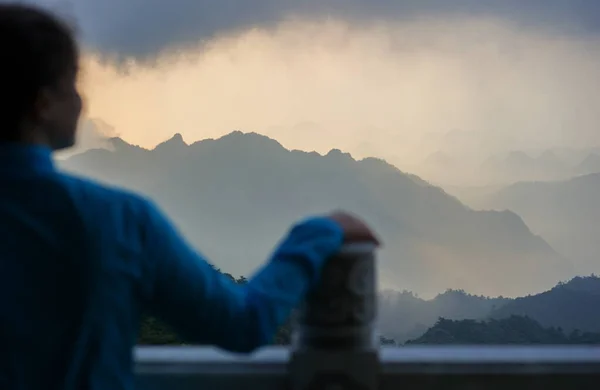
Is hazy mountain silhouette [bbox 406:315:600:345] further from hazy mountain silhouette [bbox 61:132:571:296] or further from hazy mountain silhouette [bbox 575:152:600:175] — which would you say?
hazy mountain silhouette [bbox 575:152:600:175]

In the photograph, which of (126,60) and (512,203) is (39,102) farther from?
(512,203)

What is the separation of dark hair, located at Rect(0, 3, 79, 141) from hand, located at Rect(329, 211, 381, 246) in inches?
15.2

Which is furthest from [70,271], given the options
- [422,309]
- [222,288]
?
[422,309]

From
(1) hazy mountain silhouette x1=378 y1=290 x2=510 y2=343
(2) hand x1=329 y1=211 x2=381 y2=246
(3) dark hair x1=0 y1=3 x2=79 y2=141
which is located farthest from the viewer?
(1) hazy mountain silhouette x1=378 y1=290 x2=510 y2=343

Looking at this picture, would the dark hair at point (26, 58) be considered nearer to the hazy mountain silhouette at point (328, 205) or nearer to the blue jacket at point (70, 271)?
the blue jacket at point (70, 271)

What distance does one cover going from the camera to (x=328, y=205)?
1.32 m

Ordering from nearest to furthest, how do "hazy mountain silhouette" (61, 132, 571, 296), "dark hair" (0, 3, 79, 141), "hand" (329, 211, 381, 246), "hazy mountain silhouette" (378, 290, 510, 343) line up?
1. "dark hair" (0, 3, 79, 141)
2. "hand" (329, 211, 381, 246)
3. "hazy mountain silhouette" (378, 290, 510, 343)
4. "hazy mountain silhouette" (61, 132, 571, 296)

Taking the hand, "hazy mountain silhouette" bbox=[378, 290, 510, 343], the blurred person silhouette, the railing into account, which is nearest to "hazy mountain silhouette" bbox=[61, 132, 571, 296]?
"hazy mountain silhouette" bbox=[378, 290, 510, 343]

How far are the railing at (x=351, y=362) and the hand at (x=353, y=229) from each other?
0.04ft

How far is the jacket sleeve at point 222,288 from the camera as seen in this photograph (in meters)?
0.69

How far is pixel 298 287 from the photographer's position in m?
0.80

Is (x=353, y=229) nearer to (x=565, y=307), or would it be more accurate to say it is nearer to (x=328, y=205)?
(x=328, y=205)

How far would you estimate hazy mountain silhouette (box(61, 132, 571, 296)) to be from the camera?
1343 millimetres

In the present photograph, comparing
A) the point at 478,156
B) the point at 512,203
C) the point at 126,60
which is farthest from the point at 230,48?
the point at 512,203
